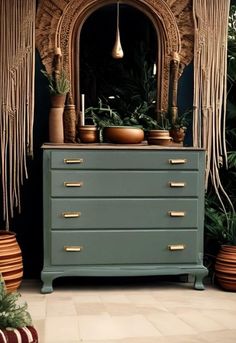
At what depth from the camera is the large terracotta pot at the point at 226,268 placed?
3861mm

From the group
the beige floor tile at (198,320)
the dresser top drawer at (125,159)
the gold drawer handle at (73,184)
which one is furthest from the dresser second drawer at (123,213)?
the beige floor tile at (198,320)

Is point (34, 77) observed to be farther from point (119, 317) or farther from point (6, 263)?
point (119, 317)

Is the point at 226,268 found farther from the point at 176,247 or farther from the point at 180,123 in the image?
the point at 180,123

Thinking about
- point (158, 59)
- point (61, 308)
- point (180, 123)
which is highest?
point (158, 59)

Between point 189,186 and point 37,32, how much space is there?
1667mm

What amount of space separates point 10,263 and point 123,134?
122 centimetres

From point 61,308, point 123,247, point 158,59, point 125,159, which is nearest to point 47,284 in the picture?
point 61,308

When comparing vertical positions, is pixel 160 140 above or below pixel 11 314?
above

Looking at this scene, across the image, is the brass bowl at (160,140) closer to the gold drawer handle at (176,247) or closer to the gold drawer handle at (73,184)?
the gold drawer handle at (73,184)

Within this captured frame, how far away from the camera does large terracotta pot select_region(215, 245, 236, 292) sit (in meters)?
3.86

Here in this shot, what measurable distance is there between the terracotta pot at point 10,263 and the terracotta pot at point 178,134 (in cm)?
146

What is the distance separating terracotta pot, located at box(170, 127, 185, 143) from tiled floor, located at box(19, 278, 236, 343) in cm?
112

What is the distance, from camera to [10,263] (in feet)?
12.1

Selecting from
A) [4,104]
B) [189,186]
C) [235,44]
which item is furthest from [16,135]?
[235,44]
